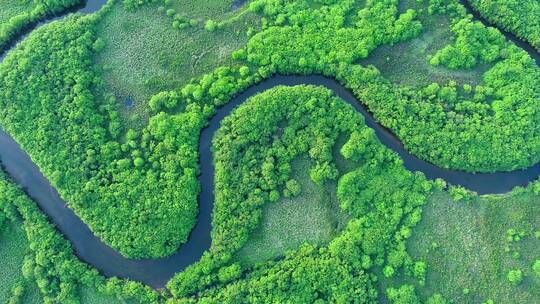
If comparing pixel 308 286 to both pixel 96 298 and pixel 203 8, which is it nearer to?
pixel 96 298

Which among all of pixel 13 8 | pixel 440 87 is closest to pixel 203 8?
pixel 13 8

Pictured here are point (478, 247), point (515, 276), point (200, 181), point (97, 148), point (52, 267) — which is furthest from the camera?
point (200, 181)

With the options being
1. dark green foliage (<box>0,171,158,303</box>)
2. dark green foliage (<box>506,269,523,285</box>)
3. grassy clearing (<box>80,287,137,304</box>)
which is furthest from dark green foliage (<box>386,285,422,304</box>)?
grassy clearing (<box>80,287,137,304</box>)

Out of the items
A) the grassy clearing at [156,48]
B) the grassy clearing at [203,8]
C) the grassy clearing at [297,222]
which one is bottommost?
the grassy clearing at [297,222]

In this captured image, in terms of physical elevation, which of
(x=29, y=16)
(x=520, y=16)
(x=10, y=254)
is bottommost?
(x=10, y=254)

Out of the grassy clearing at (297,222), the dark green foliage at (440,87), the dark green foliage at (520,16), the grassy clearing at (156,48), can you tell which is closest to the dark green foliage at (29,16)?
the grassy clearing at (156,48)

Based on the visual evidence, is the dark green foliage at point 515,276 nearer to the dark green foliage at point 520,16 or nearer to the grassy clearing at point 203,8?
the dark green foliage at point 520,16

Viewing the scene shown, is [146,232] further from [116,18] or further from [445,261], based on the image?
[445,261]
